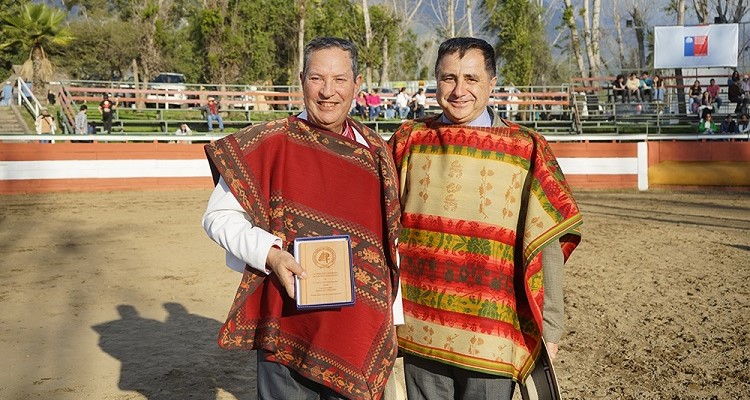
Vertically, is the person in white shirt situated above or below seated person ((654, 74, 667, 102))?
below

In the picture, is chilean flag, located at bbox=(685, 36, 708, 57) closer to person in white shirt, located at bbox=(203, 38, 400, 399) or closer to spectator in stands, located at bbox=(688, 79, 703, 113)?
spectator in stands, located at bbox=(688, 79, 703, 113)

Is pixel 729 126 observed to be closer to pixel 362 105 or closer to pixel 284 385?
pixel 362 105

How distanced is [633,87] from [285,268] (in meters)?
24.4

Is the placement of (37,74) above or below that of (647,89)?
above

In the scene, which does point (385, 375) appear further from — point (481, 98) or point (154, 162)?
point (154, 162)

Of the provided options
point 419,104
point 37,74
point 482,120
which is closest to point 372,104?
point 419,104

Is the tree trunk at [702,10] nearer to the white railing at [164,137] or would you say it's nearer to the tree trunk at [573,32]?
the tree trunk at [573,32]

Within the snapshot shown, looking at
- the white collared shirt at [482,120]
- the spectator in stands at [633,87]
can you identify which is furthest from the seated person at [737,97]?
the white collared shirt at [482,120]

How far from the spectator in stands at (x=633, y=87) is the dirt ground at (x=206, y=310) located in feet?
43.0

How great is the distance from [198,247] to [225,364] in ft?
15.9

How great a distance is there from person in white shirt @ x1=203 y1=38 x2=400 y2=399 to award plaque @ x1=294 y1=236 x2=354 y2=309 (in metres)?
0.10

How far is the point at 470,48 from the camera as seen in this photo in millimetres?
2945

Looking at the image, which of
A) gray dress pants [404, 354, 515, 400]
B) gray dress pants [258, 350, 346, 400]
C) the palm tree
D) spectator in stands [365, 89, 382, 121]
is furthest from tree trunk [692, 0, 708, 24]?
gray dress pants [258, 350, 346, 400]

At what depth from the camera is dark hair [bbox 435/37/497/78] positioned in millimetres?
2947
